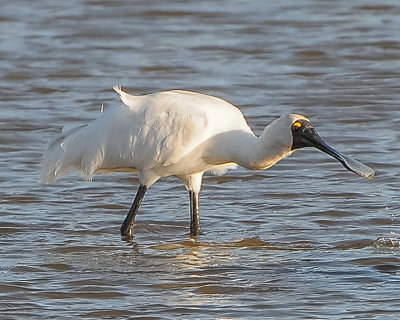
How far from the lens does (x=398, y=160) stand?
460 inches

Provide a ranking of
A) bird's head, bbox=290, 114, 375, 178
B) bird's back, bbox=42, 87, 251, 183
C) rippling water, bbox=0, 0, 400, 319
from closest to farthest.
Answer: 1. rippling water, bbox=0, 0, 400, 319
2. bird's head, bbox=290, 114, 375, 178
3. bird's back, bbox=42, 87, 251, 183

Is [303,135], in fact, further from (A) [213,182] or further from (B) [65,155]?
(A) [213,182]

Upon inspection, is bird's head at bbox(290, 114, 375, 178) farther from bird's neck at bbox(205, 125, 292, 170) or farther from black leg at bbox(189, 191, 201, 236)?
black leg at bbox(189, 191, 201, 236)

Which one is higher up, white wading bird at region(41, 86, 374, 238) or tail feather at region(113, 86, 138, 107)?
tail feather at region(113, 86, 138, 107)

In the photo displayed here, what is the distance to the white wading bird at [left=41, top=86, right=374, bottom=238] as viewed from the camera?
9.31 m

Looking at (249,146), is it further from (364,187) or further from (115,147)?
(364,187)

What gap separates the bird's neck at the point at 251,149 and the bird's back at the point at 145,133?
10cm

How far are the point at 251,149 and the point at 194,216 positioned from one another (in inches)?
29.9

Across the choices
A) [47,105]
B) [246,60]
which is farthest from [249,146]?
[246,60]

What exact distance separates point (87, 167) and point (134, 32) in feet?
27.5

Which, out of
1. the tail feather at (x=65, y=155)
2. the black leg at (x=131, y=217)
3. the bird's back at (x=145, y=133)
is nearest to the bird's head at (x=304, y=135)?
the bird's back at (x=145, y=133)

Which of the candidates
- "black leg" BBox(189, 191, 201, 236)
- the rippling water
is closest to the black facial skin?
the rippling water

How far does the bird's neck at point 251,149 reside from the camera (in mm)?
9281

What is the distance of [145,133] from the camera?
9.59 metres
